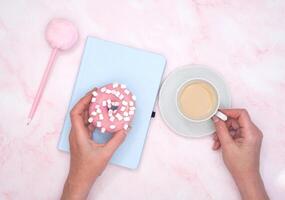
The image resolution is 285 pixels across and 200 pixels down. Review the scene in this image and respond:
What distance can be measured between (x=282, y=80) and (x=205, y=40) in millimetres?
186

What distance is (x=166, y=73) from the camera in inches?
39.2

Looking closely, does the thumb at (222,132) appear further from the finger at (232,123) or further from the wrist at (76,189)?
the wrist at (76,189)

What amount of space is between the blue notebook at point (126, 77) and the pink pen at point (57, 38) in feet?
0.14

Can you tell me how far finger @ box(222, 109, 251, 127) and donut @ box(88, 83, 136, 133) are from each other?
193mm

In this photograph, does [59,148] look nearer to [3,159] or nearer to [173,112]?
[3,159]

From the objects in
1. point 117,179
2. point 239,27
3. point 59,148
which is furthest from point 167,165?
point 239,27

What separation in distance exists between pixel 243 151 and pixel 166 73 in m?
0.23

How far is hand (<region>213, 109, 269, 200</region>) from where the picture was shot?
927mm

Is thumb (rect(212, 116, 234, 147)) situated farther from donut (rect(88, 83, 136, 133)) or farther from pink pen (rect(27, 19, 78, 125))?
pink pen (rect(27, 19, 78, 125))

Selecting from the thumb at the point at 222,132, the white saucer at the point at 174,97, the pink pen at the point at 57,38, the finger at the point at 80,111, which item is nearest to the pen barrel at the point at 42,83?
the pink pen at the point at 57,38

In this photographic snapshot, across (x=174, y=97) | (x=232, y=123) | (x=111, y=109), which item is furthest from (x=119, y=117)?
(x=232, y=123)

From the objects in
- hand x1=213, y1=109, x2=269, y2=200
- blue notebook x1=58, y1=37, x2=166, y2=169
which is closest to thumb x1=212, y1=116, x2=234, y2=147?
hand x1=213, y1=109, x2=269, y2=200

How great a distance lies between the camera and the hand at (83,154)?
0.89m

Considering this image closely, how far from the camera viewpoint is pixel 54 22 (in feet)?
3.16
